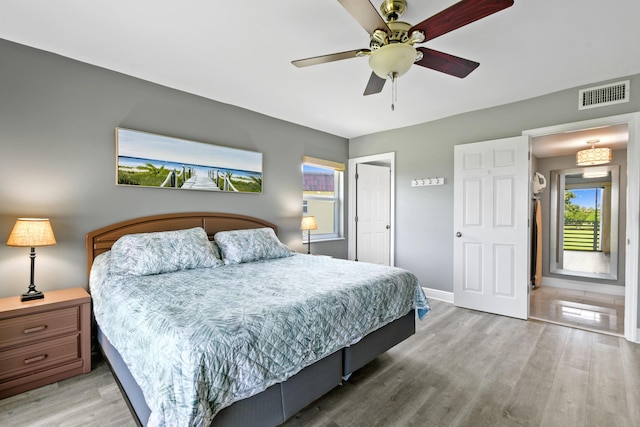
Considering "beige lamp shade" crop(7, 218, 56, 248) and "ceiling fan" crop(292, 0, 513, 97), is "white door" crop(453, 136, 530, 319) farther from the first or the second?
"beige lamp shade" crop(7, 218, 56, 248)

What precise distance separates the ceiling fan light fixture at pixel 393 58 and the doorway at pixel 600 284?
99.5 inches

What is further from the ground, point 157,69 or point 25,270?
point 157,69

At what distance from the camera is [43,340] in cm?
211

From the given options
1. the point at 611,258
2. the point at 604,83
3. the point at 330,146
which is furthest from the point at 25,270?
the point at 611,258

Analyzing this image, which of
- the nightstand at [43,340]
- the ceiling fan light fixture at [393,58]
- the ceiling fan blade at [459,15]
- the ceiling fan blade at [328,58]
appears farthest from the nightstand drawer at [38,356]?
the ceiling fan blade at [459,15]

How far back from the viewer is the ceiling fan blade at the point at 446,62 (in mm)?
1909

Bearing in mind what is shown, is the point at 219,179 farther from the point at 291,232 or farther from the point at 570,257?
the point at 570,257

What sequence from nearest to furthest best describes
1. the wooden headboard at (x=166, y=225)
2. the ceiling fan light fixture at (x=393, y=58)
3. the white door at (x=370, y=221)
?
the ceiling fan light fixture at (x=393, y=58) < the wooden headboard at (x=166, y=225) < the white door at (x=370, y=221)

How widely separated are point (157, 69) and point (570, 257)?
6545 millimetres

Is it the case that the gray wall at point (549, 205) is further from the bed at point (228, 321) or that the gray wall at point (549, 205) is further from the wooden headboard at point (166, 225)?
the wooden headboard at point (166, 225)

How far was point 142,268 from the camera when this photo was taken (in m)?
2.37

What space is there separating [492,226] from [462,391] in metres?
2.21

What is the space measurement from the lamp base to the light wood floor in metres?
0.65

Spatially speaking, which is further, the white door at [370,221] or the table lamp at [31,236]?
the white door at [370,221]
